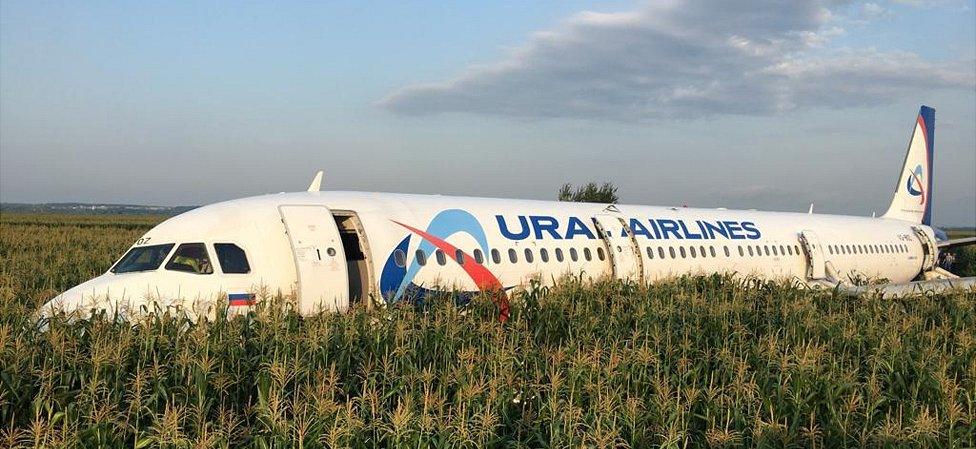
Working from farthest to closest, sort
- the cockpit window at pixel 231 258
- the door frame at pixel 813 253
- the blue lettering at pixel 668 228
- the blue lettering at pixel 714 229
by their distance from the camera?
the door frame at pixel 813 253 → the blue lettering at pixel 714 229 → the blue lettering at pixel 668 228 → the cockpit window at pixel 231 258

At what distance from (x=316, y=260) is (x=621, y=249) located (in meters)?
9.19

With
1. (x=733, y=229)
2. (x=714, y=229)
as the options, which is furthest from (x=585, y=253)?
(x=733, y=229)

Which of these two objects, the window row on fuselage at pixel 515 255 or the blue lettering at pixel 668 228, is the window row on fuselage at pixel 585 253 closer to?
the window row on fuselage at pixel 515 255

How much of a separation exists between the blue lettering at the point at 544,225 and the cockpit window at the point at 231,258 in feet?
24.4

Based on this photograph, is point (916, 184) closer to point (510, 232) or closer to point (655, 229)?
point (655, 229)

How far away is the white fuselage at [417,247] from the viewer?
1340cm

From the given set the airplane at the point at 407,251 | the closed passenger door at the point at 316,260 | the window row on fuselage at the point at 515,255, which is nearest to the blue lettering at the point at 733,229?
the airplane at the point at 407,251

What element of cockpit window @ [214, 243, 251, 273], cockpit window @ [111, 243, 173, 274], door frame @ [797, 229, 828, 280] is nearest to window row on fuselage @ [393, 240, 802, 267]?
door frame @ [797, 229, 828, 280]

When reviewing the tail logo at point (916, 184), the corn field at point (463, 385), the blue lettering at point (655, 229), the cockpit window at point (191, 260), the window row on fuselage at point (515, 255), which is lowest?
the corn field at point (463, 385)

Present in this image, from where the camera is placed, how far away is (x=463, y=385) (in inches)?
296

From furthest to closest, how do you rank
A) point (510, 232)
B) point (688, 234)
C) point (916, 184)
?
point (916, 184) → point (688, 234) → point (510, 232)

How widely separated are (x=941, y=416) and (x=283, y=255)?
Result: 10.2 metres

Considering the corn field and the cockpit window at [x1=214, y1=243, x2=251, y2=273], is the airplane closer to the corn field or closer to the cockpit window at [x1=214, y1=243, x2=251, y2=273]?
the cockpit window at [x1=214, y1=243, x2=251, y2=273]

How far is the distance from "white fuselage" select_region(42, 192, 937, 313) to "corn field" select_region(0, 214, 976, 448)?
89.3 inches
